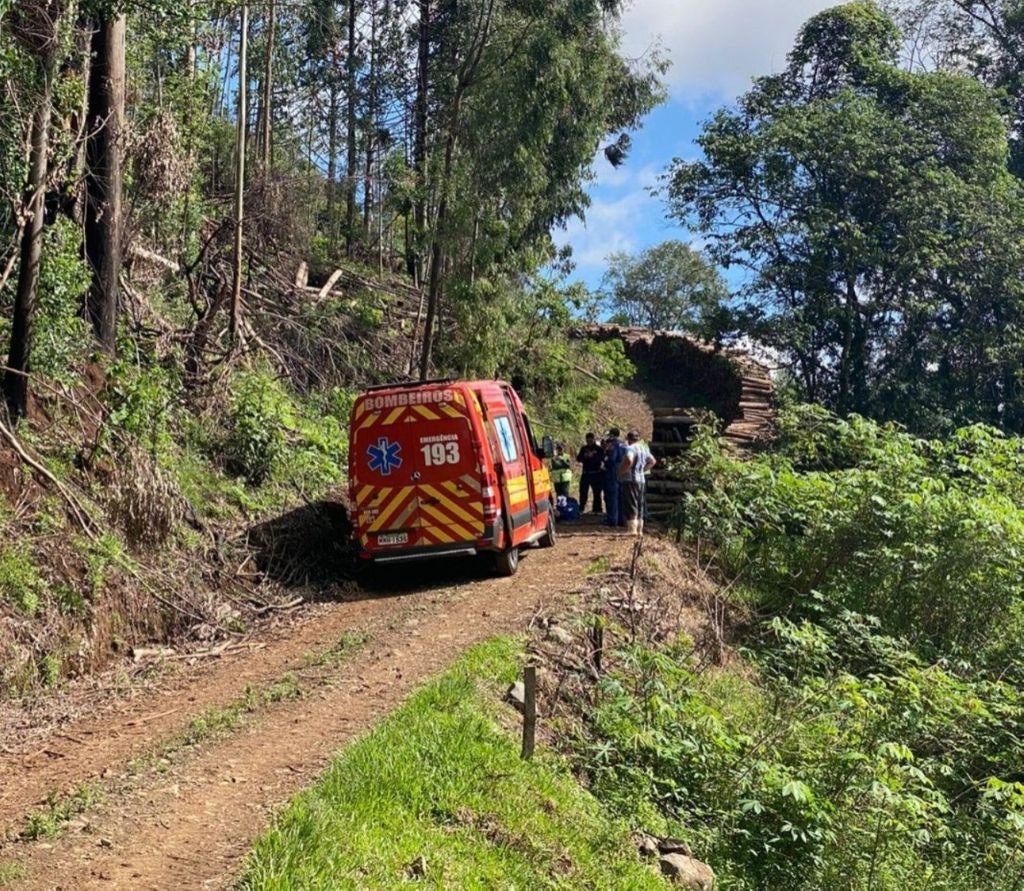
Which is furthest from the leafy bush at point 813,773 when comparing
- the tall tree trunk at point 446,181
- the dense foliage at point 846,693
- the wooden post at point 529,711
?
the tall tree trunk at point 446,181

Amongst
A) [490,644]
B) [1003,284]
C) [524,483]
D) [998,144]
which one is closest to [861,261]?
[1003,284]

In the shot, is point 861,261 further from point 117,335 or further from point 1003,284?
point 117,335

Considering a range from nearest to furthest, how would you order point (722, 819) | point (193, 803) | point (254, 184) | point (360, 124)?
1. point (193, 803)
2. point (722, 819)
3. point (254, 184)
4. point (360, 124)

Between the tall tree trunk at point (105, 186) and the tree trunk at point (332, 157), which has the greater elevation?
the tree trunk at point (332, 157)

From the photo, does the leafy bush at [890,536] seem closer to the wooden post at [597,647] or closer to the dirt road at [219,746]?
the wooden post at [597,647]

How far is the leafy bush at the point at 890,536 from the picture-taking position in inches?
501

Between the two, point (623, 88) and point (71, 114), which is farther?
point (623, 88)

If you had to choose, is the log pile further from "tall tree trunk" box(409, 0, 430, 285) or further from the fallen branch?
the fallen branch

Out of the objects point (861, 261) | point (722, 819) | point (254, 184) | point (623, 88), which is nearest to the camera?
point (722, 819)

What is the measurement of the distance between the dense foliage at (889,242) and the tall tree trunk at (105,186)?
1809 cm

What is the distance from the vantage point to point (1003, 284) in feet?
82.5

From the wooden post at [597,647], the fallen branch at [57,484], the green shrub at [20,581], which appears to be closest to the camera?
the green shrub at [20,581]

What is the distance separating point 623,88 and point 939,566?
63.7 feet

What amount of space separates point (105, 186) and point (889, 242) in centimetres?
2031
